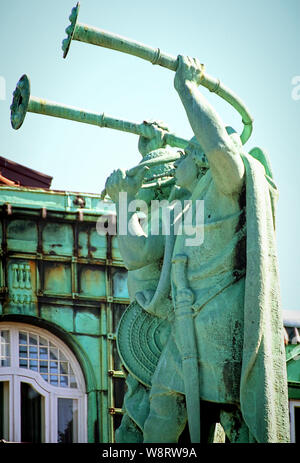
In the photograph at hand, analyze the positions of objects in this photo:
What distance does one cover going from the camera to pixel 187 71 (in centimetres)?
1536

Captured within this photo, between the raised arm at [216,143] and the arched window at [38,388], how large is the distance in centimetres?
817

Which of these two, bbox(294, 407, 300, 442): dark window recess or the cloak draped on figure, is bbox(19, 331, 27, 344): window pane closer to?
bbox(294, 407, 300, 442): dark window recess

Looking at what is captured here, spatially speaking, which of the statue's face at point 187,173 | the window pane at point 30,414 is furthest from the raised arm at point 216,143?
the window pane at point 30,414

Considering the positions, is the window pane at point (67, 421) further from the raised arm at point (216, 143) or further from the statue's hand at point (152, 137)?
the raised arm at point (216, 143)

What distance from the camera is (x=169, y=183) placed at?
16.7 meters

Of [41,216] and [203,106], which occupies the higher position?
[41,216]

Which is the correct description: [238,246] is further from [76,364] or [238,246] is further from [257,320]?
[76,364]

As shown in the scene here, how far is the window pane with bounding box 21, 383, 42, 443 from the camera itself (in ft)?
72.9

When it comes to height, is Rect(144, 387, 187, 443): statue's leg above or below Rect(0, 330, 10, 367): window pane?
below

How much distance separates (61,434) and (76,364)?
1.36 meters

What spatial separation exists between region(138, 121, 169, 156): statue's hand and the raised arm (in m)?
2.30

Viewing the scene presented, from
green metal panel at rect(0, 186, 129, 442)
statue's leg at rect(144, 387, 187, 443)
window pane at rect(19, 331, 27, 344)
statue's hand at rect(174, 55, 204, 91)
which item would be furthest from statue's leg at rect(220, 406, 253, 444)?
window pane at rect(19, 331, 27, 344)

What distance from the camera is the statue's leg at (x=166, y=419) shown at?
14992 millimetres
